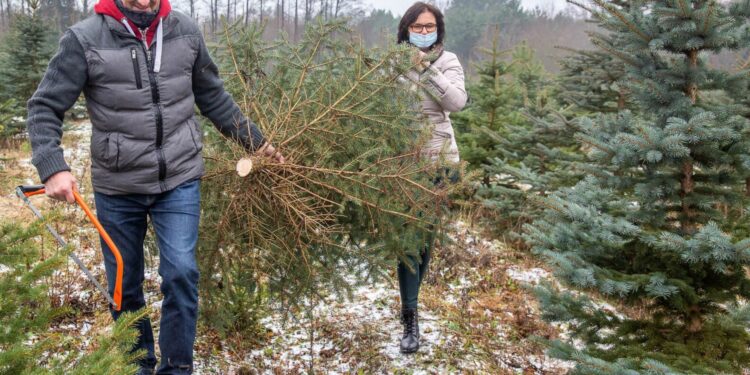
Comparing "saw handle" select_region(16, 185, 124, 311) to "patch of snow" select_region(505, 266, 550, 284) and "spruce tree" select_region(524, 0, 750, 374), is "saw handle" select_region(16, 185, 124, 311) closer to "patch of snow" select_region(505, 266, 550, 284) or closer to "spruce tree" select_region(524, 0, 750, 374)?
"spruce tree" select_region(524, 0, 750, 374)

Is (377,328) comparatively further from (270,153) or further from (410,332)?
(270,153)

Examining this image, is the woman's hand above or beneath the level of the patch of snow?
above

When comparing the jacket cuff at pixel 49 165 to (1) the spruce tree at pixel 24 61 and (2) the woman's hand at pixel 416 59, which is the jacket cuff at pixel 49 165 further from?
(1) the spruce tree at pixel 24 61

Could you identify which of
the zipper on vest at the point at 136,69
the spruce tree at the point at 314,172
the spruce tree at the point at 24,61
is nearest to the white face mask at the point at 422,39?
the spruce tree at the point at 314,172

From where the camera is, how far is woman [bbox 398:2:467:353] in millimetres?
3838

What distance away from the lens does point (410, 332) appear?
162 inches

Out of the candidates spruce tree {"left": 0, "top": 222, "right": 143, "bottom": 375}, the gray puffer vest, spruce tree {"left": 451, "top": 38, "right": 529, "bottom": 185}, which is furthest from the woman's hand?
spruce tree {"left": 451, "top": 38, "right": 529, "bottom": 185}

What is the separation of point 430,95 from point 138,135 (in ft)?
6.34

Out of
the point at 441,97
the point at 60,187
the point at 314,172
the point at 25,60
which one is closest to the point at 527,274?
the point at 441,97

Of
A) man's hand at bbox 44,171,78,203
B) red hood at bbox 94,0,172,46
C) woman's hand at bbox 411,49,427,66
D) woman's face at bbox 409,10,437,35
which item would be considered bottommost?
man's hand at bbox 44,171,78,203

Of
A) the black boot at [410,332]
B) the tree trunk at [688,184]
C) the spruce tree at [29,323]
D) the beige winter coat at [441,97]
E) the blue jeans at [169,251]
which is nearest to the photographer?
the spruce tree at [29,323]

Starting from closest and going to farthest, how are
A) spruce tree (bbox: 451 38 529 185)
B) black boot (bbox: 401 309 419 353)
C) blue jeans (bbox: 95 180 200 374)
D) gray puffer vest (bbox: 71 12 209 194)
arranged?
gray puffer vest (bbox: 71 12 209 194)
blue jeans (bbox: 95 180 200 374)
black boot (bbox: 401 309 419 353)
spruce tree (bbox: 451 38 529 185)

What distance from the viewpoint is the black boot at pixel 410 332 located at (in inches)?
160

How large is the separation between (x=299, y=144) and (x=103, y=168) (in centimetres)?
103
